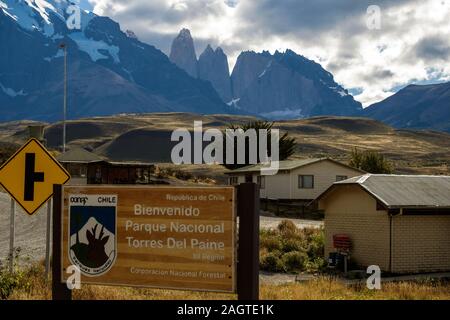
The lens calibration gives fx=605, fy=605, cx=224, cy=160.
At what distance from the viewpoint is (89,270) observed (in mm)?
8695

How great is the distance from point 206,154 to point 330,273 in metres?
94.6

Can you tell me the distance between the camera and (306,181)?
49906mm

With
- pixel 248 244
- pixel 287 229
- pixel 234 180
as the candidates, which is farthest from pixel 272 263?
pixel 234 180

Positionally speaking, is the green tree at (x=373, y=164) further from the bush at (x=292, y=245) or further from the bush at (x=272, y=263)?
the bush at (x=272, y=263)

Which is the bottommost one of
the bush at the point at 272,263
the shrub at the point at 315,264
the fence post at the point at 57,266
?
the shrub at the point at 315,264

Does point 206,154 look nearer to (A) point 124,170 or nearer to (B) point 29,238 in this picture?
(A) point 124,170

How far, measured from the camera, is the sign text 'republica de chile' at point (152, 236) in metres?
8.03

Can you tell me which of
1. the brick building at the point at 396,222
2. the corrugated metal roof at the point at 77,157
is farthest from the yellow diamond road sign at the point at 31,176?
the corrugated metal roof at the point at 77,157

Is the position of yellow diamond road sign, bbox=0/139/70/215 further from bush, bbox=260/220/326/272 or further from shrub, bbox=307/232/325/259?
shrub, bbox=307/232/325/259

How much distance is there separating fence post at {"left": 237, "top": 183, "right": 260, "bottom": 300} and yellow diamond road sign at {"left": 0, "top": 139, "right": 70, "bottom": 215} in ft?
12.9

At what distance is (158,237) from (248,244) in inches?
51.3

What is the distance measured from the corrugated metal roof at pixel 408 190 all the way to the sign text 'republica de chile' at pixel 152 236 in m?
15.6

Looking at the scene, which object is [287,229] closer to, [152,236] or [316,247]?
[316,247]
